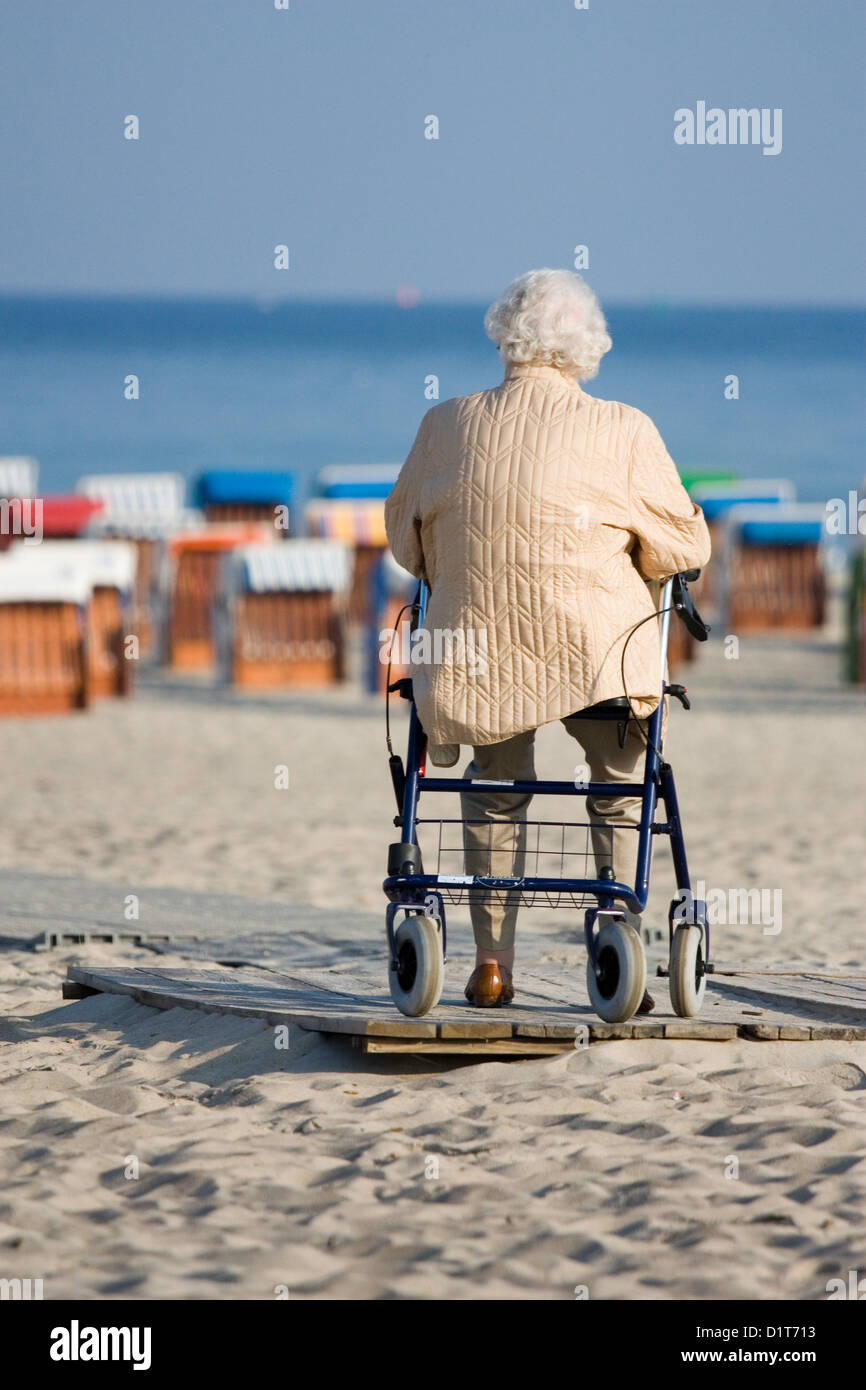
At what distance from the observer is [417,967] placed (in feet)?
14.2

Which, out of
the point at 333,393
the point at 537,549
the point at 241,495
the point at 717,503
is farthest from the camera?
the point at 333,393

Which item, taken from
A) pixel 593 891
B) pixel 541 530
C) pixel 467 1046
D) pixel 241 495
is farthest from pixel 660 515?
pixel 241 495

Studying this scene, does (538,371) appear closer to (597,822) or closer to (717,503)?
(597,822)

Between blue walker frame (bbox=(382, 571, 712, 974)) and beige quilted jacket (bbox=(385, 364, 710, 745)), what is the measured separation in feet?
0.40

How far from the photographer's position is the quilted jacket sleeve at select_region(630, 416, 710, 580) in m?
4.36

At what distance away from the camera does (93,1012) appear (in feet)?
16.7

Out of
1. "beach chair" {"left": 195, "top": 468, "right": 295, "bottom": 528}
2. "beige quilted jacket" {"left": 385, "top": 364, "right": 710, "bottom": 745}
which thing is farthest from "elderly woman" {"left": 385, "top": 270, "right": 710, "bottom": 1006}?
"beach chair" {"left": 195, "top": 468, "right": 295, "bottom": 528}

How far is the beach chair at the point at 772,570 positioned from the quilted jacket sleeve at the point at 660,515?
45.7ft

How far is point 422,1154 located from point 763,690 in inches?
473

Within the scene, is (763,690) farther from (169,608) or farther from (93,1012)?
(93,1012)

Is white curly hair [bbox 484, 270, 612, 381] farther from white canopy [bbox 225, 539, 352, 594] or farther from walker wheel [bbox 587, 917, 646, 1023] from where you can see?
white canopy [bbox 225, 539, 352, 594]

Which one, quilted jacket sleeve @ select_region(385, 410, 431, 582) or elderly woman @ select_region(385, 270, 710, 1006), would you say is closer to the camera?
elderly woman @ select_region(385, 270, 710, 1006)

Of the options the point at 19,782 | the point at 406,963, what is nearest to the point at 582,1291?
the point at 406,963

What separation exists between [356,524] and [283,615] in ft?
8.88
